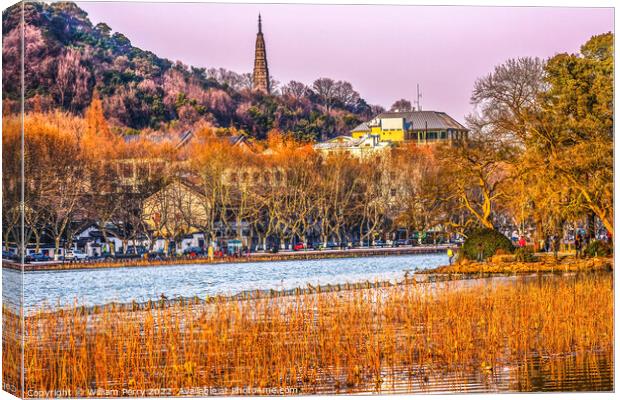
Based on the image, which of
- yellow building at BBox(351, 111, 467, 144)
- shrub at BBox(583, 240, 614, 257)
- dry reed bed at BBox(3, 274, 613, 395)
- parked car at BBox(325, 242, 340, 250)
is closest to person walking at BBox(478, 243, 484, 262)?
shrub at BBox(583, 240, 614, 257)

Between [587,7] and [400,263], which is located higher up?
[587,7]

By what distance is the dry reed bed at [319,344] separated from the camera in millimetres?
14805

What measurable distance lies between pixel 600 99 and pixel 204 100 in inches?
289

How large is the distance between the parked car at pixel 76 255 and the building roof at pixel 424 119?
70.7 ft

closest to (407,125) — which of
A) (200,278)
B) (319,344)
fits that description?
(319,344)

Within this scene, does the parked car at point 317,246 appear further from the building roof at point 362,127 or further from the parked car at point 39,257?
the building roof at point 362,127

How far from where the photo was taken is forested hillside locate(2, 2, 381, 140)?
19312 millimetres

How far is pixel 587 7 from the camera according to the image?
16.6 m

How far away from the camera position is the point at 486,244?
110 feet

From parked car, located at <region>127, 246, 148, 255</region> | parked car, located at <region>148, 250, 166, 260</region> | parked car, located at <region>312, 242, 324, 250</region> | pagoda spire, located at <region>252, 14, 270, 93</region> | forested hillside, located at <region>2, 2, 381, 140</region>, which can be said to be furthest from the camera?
parked car, located at <region>312, 242, 324, 250</region>

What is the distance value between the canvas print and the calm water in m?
0.27

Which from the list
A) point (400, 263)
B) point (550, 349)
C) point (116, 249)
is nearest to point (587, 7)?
point (550, 349)

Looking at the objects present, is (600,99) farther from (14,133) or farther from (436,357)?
(14,133)

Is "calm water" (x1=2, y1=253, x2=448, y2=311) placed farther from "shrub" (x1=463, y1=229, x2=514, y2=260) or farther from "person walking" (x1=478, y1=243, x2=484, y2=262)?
A: "person walking" (x1=478, y1=243, x2=484, y2=262)
